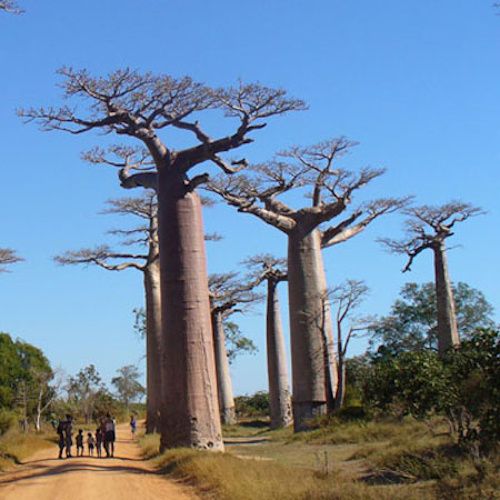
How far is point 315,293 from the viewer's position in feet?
57.8

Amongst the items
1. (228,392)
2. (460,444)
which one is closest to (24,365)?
(228,392)

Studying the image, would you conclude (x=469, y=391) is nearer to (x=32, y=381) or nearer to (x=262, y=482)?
(x=262, y=482)

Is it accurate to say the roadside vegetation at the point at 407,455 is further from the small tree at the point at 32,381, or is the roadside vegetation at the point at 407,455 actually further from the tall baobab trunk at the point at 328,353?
the small tree at the point at 32,381

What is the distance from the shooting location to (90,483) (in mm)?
9094

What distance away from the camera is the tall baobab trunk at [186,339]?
11.2 m

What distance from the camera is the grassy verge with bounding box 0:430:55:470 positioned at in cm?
1385

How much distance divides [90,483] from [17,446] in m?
8.06

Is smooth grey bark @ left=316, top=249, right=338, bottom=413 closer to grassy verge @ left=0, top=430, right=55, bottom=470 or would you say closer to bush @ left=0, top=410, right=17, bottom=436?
grassy verge @ left=0, top=430, right=55, bottom=470

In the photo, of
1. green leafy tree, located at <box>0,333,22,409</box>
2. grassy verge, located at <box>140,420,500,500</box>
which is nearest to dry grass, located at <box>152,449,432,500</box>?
grassy verge, located at <box>140,420,500,500</box>

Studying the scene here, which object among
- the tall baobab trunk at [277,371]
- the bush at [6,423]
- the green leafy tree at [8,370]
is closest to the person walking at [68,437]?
the bush at [6,423]

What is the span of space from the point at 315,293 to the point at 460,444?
9747 mm

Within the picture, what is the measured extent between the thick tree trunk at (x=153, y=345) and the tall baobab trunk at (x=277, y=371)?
310 centimetres

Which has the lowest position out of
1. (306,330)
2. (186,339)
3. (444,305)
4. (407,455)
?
(407,455)

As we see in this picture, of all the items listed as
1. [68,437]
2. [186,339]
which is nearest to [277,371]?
[68,437]
